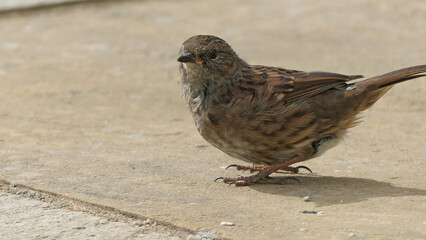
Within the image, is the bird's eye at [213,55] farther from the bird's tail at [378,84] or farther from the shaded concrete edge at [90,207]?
the shaded concrete edge at [90,207]

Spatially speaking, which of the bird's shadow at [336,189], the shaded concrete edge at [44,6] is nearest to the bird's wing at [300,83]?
the bird's shadow at [336,189]

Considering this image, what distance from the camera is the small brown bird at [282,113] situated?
15.1 feet

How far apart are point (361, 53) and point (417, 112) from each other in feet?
5.77

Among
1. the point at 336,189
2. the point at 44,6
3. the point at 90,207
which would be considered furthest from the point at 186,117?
the point at 44,6

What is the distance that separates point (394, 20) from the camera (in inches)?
347

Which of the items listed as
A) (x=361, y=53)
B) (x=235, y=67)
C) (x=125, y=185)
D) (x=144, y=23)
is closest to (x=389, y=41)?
(x=361, y=53)

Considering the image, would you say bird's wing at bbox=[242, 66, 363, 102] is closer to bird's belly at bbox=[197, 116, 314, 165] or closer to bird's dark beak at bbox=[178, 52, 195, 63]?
bird's belly at bbox=[197, 116, 314, 165]

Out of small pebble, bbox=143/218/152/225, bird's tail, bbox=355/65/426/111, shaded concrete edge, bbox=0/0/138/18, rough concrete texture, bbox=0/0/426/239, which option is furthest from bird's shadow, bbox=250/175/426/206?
shaded concrete edge, bbox=0/0/138/18

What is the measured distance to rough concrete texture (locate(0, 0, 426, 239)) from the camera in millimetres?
3980

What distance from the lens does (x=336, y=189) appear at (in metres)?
4.40

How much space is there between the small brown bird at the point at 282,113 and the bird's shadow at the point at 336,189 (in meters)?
0.13

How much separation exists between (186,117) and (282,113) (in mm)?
1742

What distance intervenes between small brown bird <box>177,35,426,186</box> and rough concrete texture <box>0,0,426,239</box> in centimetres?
22

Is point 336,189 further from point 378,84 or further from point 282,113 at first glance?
point 378,84
